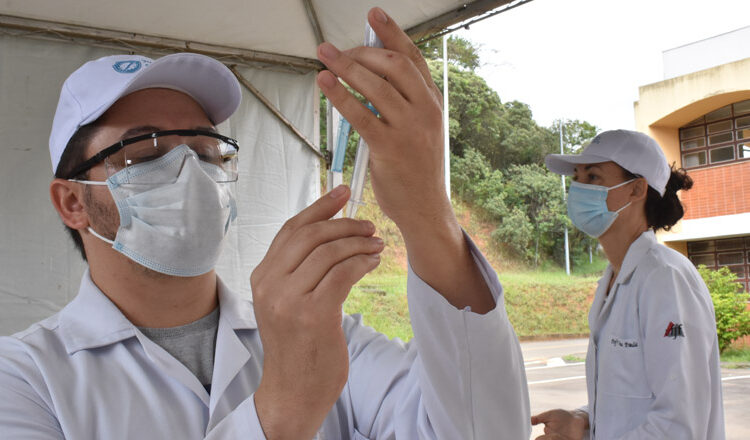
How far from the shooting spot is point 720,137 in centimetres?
1512

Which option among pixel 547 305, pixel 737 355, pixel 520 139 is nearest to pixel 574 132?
pixel 520 139

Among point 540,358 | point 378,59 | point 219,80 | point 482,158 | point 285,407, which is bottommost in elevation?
point 540,358

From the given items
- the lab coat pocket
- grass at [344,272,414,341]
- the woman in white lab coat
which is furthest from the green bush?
the lab coat pocket

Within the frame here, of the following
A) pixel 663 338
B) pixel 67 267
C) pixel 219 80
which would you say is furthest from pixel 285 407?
pixel 67 267

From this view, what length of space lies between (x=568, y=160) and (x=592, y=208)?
248 millimetres

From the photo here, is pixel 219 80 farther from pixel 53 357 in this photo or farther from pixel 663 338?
pixel 663 338

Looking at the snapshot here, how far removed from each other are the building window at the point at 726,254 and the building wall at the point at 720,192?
1030 millimetres

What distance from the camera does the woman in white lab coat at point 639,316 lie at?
1.92 metres

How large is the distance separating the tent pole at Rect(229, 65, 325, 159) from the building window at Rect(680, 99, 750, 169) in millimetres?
14228

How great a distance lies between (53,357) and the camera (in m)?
1.25

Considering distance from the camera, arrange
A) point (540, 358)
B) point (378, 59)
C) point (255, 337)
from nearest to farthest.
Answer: point (378, 59) < point (255, 337) < point (540, 358)

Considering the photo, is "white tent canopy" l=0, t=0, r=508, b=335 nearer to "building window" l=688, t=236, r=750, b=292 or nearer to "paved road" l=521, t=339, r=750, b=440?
"paved road" l=521, t=339, r=750, b=440

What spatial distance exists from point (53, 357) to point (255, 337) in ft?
1.52

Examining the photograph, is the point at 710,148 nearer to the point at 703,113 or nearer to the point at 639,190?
the point at 703,113
